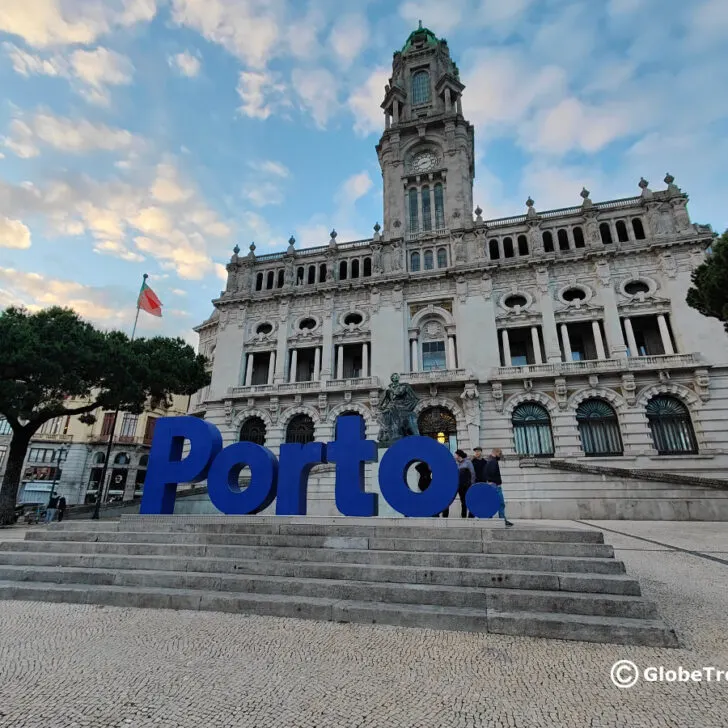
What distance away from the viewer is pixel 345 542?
7.48 meters

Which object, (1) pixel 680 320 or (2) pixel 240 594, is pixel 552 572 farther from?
(1) pixel 680 320

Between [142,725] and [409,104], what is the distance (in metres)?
46.0

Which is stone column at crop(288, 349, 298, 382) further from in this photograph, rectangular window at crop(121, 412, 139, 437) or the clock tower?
rectangular window at crop(121, 412, 139, 437)

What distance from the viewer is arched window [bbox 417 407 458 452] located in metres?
25.6

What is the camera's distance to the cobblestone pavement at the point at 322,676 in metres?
3.20

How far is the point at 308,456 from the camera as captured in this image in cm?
1054

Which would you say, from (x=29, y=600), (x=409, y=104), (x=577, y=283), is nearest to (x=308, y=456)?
(x=29, y=600)

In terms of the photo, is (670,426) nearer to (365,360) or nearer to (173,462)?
(365,360)

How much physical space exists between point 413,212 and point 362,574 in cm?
3263

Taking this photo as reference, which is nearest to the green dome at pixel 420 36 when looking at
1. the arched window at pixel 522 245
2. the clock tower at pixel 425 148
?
the clock tower at pixel 425 148

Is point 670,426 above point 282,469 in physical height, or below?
above

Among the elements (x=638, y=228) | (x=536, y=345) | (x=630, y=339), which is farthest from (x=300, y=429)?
(x=638, y=228)

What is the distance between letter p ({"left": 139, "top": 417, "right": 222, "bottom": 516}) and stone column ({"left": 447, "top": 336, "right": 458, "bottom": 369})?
775 inches

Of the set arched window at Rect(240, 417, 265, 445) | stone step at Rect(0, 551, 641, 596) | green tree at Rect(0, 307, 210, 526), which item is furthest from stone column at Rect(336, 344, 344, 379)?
Answer: stone step at Rect(0, 551, 641, 596)
